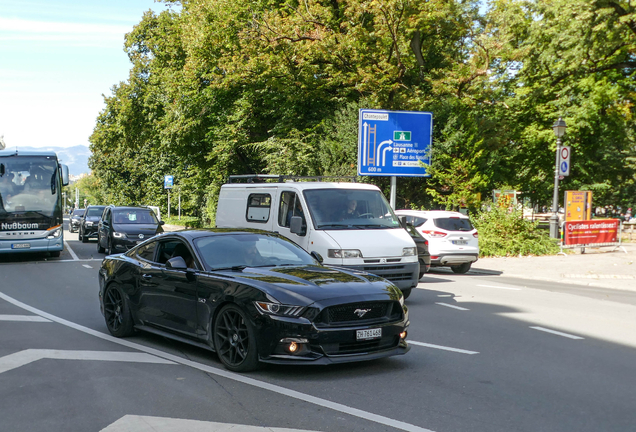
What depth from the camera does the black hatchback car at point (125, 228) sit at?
71.8 ft

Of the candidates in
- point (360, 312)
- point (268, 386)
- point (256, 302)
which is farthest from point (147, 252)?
point (360, 312)

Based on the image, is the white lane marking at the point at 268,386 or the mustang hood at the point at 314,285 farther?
the mustang hood at the point at 314,285

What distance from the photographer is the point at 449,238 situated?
57.8 ft

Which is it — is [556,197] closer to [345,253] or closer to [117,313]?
[345,253]

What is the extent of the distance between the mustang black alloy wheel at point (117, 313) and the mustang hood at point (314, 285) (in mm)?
2044

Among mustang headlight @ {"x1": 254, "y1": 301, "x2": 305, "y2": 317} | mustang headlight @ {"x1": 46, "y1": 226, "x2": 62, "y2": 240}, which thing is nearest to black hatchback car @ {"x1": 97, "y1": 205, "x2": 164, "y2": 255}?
mustang headlight @ {"x1": 46, "y1": 226, "x2": 62, "y2": 240}

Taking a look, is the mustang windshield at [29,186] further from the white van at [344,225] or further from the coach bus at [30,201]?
the white van at [344,225]

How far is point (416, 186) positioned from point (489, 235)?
3.83 metres

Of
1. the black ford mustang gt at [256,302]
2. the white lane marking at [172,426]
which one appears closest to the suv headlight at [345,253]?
the black ford mustang gt at [256,302]

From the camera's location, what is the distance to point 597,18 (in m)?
26.0

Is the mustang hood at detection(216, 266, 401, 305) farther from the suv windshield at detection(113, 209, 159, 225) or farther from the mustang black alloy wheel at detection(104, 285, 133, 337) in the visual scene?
the suv windshield at detection(113, 209, 159, 225)

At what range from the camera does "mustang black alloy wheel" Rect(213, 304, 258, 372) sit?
6.30m

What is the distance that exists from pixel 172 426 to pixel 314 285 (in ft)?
6.99

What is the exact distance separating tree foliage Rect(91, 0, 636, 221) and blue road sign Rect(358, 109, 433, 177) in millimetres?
709
